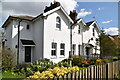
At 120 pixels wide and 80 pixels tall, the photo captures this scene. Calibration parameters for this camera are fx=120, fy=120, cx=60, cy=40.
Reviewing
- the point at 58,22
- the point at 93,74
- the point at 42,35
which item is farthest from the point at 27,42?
the point at 93,74

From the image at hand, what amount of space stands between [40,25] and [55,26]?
2012 mm

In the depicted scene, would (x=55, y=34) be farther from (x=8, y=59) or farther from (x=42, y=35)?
(x=8, y=59)

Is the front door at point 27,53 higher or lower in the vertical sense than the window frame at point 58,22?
lower

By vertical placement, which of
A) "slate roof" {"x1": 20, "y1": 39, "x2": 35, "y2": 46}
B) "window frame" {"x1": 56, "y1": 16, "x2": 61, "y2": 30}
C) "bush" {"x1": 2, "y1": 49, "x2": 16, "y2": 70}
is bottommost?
"bush" {"x1": 2, "y1": 49, "x2": 16, "y2": 70}

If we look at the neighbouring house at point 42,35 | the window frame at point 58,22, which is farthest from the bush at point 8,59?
the window frame at point 58,22

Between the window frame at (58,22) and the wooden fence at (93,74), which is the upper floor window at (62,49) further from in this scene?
the wooden fence at (93,74)

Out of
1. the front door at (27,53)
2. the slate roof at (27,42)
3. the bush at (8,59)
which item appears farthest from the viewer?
the front door at (27,53)

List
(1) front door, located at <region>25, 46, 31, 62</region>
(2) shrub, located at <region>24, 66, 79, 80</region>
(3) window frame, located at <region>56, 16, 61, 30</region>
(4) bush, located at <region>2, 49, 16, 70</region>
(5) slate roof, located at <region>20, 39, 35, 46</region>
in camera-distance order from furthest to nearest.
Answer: (3) window frame, located at <region>56, 16, 61, 30</region> < (1) front door, located at <region>25, 46, 31, 62</region> < (5) slate roof, located at <region>20, 39, 35, 46</region> < (4) bush, located at <region>2, 49, 16, 70</region> < (2) shrub, located at <region>24, 66, 79, 80</region>

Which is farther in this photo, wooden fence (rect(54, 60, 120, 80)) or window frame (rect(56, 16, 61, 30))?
window frame (rect(56, 16, 61, 30))

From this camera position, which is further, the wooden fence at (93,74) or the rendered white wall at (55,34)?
the rendered white wall at (55,34)

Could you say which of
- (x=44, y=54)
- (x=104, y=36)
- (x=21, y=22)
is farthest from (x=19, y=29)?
(x=104, y=36)

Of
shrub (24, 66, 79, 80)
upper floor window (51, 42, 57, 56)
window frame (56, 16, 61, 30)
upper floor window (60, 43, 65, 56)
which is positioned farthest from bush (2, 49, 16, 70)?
shrub (24, 66, 79, 80)

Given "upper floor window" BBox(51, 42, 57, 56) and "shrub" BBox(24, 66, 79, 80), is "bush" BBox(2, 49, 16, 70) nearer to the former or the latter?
"upper floor window" BBox(51, 42, 57, 56)

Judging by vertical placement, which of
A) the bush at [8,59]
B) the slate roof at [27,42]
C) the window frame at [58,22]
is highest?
the window frame at [58,22]
